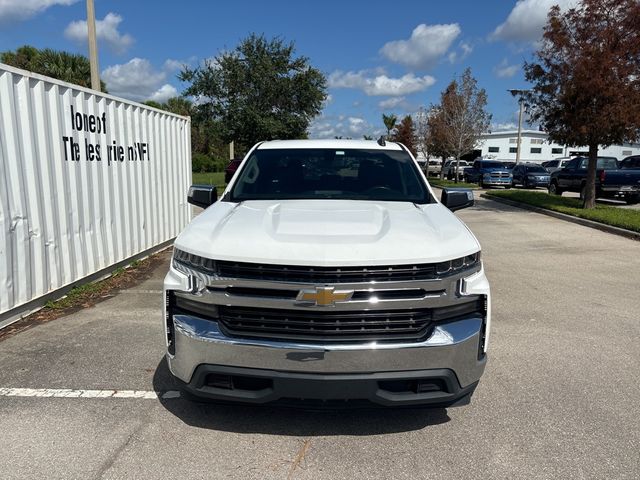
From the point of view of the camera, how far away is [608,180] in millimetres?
18375

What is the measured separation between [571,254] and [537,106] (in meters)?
8.78

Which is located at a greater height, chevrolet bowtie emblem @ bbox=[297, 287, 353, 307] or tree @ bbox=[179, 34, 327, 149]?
tree @ bbox=[179, 34, 327, 149]

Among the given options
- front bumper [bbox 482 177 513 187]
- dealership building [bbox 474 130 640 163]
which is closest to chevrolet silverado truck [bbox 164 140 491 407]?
front bumper [bbox 482 177 513 187]

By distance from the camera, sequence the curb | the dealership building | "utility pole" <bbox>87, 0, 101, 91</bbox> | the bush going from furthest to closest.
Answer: the dealership building → the bush → "utility pole" <bbox>87, 0, 101, 91</bbox> → the curb

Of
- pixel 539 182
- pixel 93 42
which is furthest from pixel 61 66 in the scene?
pixel 539 182

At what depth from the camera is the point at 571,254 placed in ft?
30.2

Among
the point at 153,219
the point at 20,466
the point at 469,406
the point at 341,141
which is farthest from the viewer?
the point at 153,219

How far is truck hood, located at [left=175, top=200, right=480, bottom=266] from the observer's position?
2791mm

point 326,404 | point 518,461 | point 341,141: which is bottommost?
point 518,461

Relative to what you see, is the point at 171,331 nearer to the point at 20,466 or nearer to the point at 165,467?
the point at 165,467

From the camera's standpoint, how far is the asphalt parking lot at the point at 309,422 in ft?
9.39

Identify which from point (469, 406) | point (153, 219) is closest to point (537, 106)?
point (153, 219)

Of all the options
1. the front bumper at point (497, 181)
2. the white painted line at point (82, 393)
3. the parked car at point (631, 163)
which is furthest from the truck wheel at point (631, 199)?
the white painted line at point (82, 393)

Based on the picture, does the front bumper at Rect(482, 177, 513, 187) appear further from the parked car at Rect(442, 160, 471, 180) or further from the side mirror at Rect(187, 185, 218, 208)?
the side mirror at Rect(187, 185, 218, 208)
